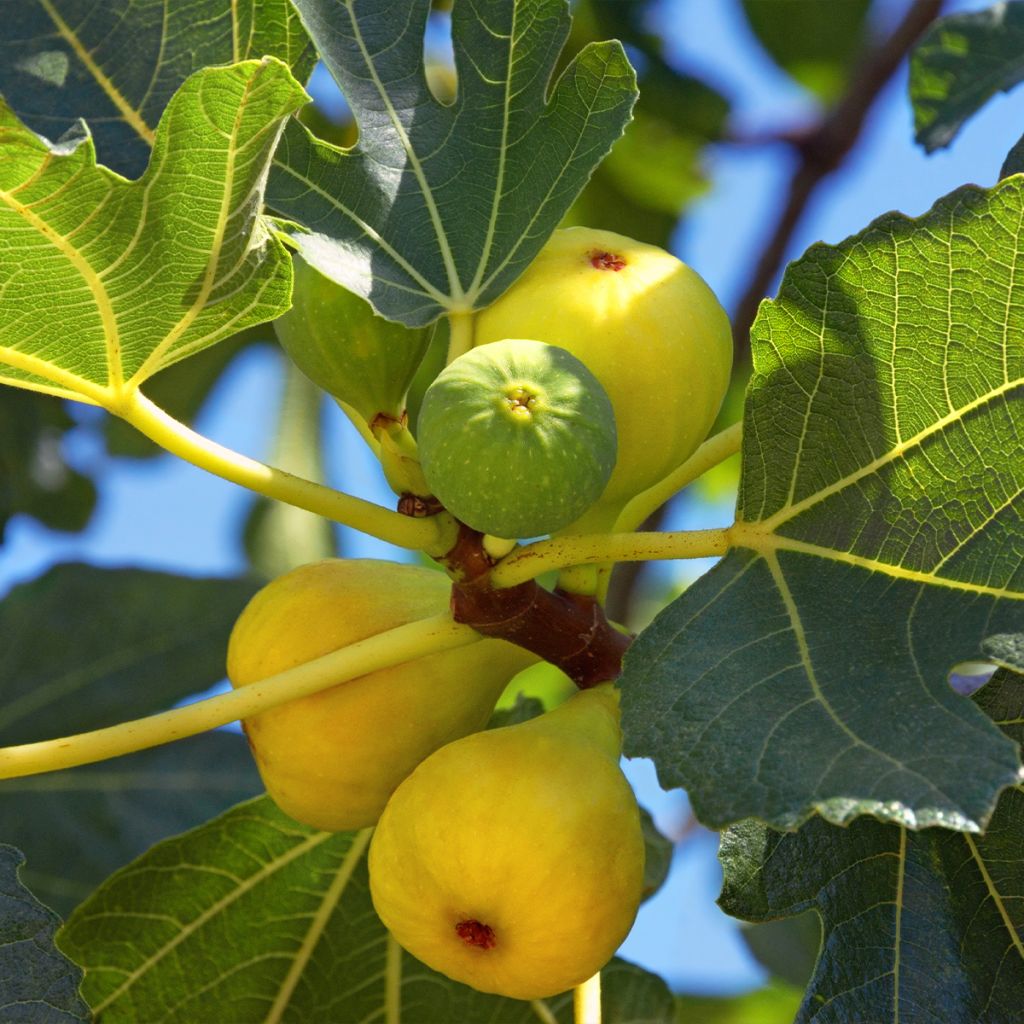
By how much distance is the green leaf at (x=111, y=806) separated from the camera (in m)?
1.91

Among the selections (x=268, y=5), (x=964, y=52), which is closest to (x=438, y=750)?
(x=268, y=5)

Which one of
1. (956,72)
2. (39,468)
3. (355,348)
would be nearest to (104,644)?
(39,468)

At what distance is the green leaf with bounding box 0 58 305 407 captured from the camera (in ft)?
3.37

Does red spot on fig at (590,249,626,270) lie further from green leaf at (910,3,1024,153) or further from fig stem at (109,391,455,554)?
green leaf at (910,3,1024,153)

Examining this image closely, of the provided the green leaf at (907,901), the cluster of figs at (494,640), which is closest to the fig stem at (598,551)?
the cluster of figs at (494,640)

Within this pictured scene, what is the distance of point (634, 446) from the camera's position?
1145 mm

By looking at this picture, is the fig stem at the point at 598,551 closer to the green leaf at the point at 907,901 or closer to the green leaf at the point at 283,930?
the green leaf at the point at 907,901

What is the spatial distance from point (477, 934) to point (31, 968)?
384 millimetres

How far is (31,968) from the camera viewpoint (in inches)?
47.5

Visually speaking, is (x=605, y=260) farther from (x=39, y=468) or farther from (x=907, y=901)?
(x=39, y=468)

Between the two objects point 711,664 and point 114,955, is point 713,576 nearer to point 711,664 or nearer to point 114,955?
point 711,664

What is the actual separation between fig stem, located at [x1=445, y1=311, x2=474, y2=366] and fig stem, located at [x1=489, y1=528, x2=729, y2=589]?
19 cm

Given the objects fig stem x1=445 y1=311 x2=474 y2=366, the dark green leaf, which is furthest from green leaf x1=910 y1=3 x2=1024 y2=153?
the dark green leaf

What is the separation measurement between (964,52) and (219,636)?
1.28m
